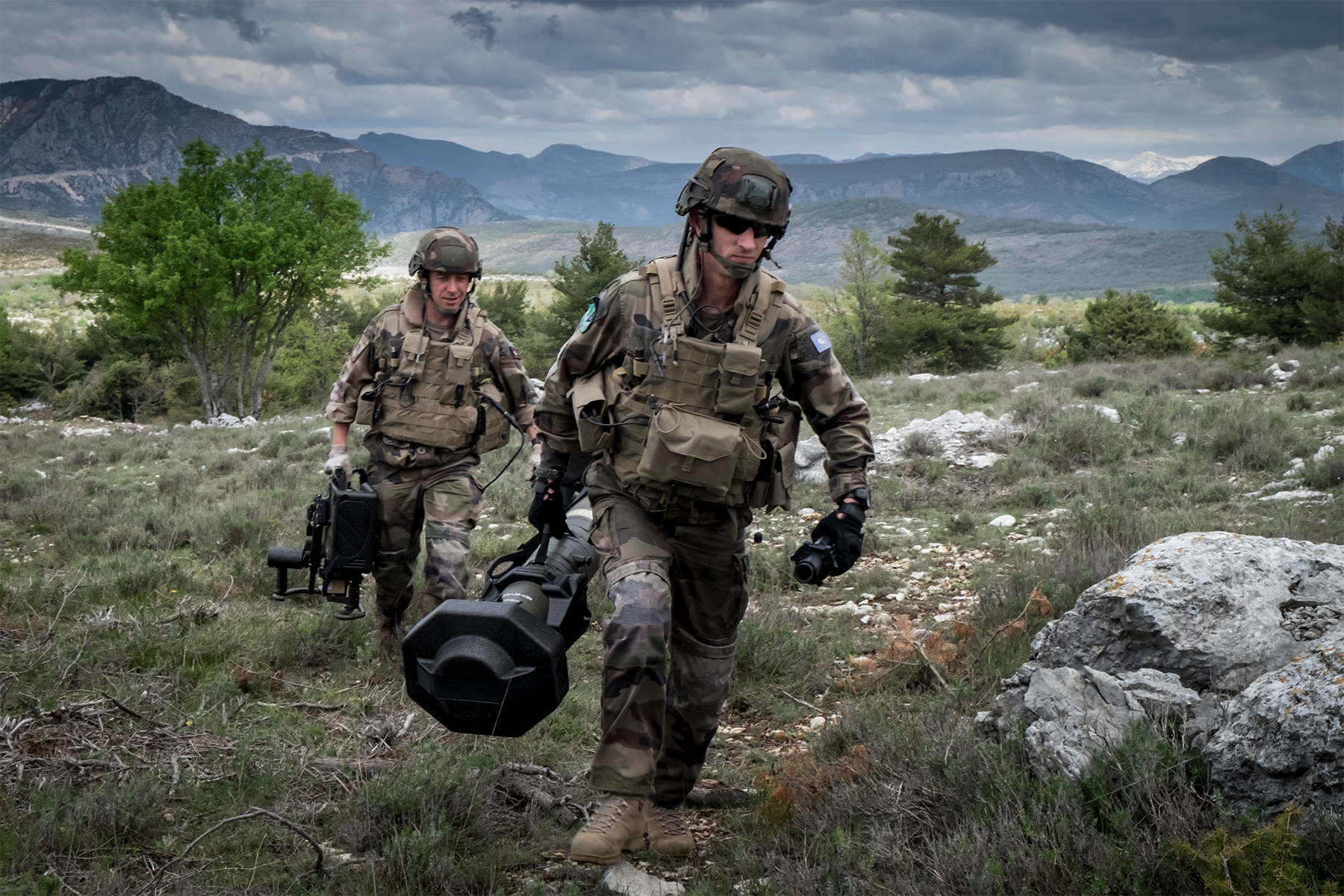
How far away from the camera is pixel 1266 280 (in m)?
31.1

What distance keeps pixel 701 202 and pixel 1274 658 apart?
247 centimetres

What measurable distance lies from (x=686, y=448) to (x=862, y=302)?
50.3m

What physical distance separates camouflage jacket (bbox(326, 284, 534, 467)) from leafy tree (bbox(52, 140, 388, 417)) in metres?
29.4

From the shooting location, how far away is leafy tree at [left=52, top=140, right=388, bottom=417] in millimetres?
31250

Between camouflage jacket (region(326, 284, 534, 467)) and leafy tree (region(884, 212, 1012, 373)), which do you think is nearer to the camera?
camouflage jacket (region(326, 284, 534, 467))

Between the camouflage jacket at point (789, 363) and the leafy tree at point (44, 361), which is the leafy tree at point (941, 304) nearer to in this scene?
the leafy tree at point (44, 361)

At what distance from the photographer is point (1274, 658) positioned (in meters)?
3.14

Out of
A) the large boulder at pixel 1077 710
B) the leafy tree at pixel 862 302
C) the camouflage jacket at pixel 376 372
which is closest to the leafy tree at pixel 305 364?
the leafy tree at pixel 862 302

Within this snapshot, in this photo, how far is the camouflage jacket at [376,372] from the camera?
5.22 m

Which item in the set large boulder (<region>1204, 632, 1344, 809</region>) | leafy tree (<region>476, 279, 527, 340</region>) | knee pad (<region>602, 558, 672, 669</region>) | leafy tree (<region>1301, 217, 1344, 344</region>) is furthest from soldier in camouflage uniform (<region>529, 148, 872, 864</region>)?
leafy tree (<region>476, 279, 527, 340</region>)

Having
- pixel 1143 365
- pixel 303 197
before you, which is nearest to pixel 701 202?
pixel 1143 365

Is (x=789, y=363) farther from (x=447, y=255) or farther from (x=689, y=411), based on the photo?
(x=447, y=255)

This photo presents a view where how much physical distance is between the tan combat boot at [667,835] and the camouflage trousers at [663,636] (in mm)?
162

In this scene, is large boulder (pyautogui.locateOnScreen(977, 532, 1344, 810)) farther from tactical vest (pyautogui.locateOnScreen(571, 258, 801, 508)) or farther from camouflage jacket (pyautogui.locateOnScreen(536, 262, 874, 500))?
tactical vest (pyautogui.locateOnScreen(571, 258, 801, 508))
